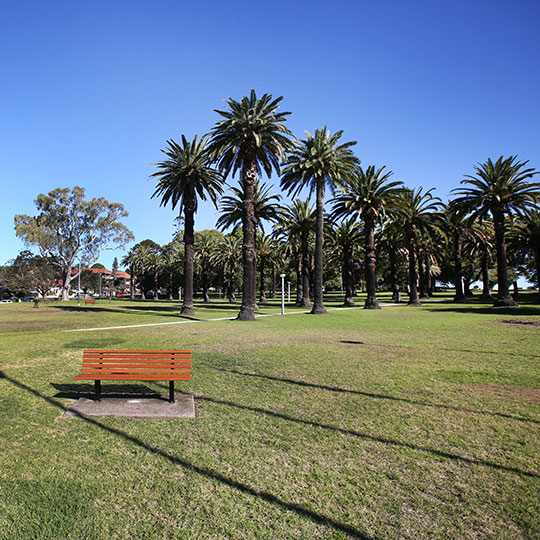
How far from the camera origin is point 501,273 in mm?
38281

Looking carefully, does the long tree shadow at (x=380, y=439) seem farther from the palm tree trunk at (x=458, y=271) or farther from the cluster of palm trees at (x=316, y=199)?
the palm tree trunk at (x=458, y=271)

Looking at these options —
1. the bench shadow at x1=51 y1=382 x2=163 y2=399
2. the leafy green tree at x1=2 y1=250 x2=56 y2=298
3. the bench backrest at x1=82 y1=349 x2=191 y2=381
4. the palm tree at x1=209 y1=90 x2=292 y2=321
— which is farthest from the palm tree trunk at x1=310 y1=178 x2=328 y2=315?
the leafy green tree at x1=2 y1=250 x2=56 y2=298

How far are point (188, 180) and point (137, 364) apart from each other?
26.8 m

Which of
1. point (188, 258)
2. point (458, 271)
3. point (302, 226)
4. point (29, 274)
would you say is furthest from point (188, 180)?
point (29, 274)

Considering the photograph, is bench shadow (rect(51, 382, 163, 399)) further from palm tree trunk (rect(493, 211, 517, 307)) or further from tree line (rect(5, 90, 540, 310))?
palm tree trunk (rect(493, 211, 517, 307))

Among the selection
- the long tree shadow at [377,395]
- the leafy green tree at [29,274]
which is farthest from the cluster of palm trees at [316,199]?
the leafy green tree at [29,274]

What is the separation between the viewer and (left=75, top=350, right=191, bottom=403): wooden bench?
6844 millimetres

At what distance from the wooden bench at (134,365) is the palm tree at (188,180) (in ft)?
79.5

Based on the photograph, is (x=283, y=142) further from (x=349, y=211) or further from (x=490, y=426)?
(x=490, y=426)

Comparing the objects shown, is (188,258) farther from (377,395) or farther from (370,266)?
(377,395)

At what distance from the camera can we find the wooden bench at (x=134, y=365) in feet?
22.5

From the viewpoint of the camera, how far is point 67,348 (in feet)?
43.7

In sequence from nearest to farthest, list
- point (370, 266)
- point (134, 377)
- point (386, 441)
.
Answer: point (386, 441), point (134, 377), point (370, 266)

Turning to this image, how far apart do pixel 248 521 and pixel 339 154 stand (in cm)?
3434
